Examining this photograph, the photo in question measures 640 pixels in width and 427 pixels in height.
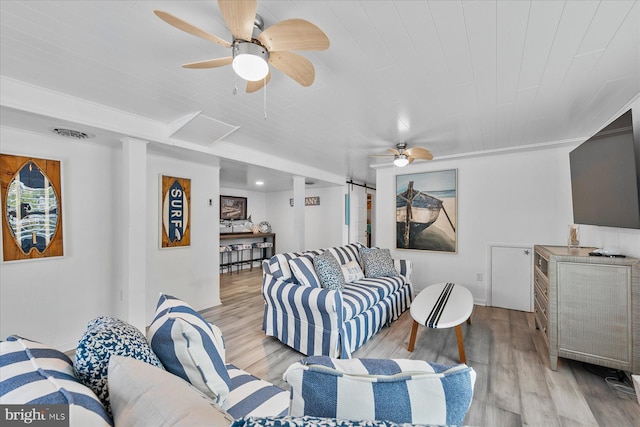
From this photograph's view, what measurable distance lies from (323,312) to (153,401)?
1.84m

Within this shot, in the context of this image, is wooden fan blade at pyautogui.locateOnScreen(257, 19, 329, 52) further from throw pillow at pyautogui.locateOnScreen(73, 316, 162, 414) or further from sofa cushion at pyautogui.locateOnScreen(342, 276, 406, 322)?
sofa cushion at pyautogui.locateOnScreen(342, 276, 406, 322)

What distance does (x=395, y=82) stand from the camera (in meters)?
1.98

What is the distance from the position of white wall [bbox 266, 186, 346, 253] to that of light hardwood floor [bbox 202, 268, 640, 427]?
10.4 ft

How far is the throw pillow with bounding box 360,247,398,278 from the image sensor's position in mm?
3580

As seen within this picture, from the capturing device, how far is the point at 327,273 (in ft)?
9.19

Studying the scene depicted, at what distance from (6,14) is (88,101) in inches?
40.9

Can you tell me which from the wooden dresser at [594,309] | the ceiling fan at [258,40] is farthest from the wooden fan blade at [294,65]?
the wooden dresser at [594,309]

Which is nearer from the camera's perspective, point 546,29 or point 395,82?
point 546,29

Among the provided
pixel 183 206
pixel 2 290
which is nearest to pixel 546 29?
pixel 183 206

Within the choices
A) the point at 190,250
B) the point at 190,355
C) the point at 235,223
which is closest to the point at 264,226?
the point at 235,223

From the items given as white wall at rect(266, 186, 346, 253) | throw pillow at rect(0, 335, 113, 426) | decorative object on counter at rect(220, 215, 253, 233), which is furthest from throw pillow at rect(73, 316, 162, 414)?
decorative object on counter at rect(220, 215, 253, 233)

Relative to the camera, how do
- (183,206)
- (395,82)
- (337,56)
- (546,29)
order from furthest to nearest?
(183,206), (395,82), (337,56), (546,29)

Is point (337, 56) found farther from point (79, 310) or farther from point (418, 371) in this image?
point (79, 310)

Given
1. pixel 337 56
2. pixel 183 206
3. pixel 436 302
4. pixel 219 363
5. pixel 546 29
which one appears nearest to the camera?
pixel 219 363
